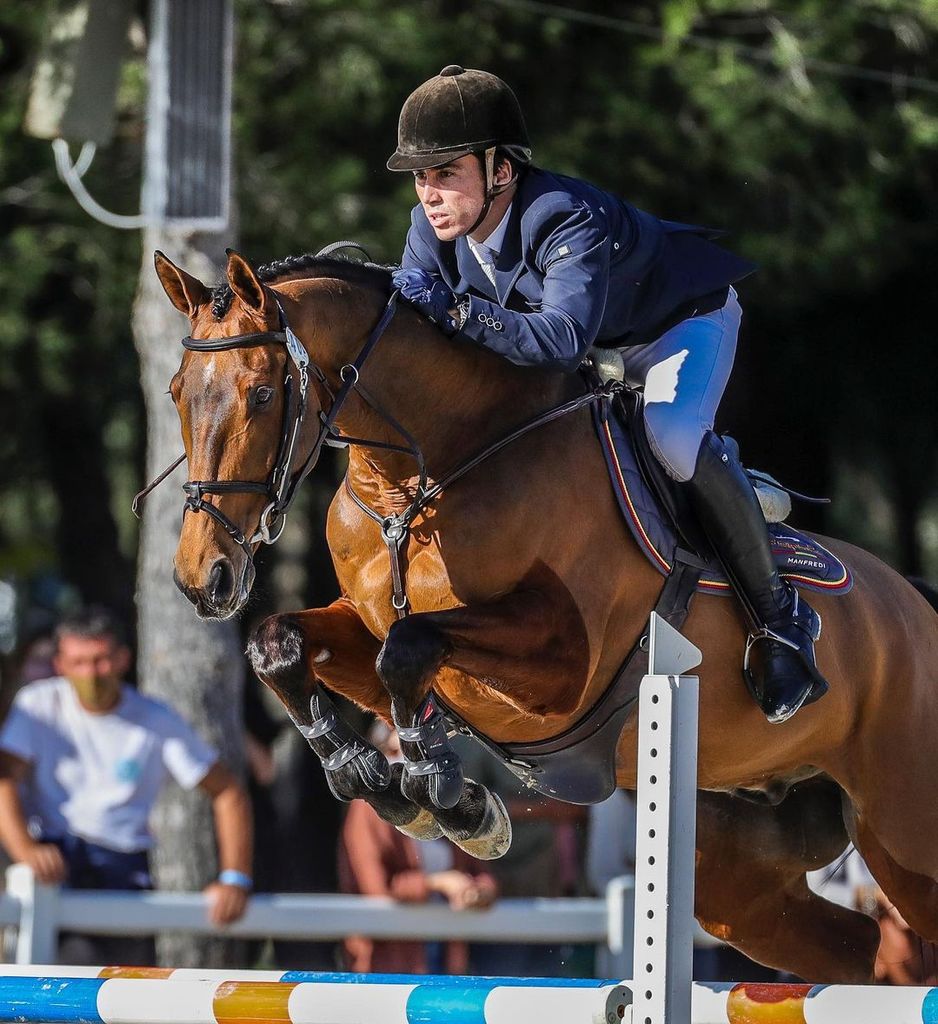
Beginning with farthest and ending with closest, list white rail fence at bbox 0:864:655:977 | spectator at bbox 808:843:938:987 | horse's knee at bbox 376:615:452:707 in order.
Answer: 1. white rail fence at bbox 0:864:655:977
2. spectator at bbox 808:843:938:987
3. horse's knee at bbox 376:615:452:707

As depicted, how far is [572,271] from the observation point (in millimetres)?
4094

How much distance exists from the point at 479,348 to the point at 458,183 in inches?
16.4

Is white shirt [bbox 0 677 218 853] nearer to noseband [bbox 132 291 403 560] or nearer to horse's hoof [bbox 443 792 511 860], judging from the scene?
horse's hoof [bbox 443 792 511 860]

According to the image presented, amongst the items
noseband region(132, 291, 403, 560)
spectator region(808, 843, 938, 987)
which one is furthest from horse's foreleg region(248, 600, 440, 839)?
spectator region(808, 843, 938, 987)

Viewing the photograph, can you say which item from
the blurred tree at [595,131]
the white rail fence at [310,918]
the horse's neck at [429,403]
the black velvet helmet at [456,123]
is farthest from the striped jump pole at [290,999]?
the blurred tree at [595,131]

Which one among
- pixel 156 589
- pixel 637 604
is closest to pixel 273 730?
pixel 156 589

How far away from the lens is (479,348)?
430cm

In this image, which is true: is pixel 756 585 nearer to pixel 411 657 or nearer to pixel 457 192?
pixel 411 657

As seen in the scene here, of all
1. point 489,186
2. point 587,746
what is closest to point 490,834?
point 587,746

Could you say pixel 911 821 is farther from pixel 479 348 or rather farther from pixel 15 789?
pixel 15 789

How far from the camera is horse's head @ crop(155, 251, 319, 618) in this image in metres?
3.69

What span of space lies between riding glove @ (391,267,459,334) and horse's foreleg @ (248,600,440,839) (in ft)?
2.80

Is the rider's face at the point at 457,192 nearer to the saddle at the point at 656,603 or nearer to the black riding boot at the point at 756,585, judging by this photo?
the saddle at the point at 656,603

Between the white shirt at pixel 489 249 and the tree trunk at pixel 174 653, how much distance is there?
418cm
